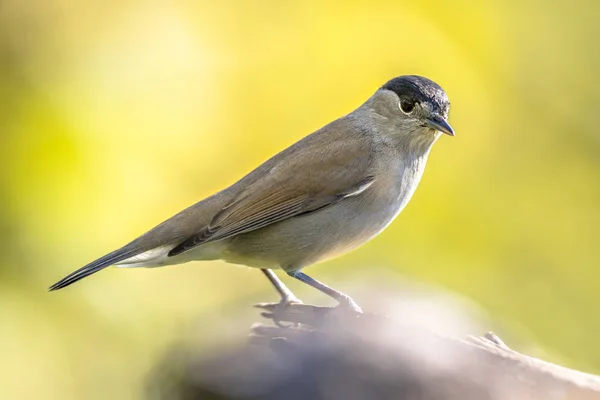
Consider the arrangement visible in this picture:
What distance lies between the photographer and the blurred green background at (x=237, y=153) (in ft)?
A: 22.6

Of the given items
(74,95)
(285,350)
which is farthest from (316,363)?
(74,95)

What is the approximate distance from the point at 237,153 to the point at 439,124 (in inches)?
98.9

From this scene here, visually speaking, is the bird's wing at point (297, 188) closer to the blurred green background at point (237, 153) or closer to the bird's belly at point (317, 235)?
the bird's belly at point (317, 235)

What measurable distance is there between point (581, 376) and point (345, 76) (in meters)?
4.34

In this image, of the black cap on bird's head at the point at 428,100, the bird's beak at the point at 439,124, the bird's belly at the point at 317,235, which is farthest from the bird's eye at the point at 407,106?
the bird's belly at the point at 317,235

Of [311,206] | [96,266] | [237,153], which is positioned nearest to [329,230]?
[311,206]

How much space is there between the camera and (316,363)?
4555 millimetres

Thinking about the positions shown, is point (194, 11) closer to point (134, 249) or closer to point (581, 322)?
point (134, 249)

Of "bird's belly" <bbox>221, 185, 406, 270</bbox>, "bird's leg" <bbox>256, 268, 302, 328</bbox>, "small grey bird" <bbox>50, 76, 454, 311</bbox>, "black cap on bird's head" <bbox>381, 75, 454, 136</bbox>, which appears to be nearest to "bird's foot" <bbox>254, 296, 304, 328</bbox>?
"bird's leg" <bbox>256, 268, 302, 328</bbox>

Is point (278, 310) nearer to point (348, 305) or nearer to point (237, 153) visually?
point (348, 305)

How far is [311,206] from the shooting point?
5.78m

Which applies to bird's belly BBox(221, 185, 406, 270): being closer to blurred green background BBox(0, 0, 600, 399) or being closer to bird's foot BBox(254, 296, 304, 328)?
bird's foot BBox(254, 296, 304, 328)

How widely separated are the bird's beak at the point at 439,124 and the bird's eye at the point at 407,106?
0.18 m

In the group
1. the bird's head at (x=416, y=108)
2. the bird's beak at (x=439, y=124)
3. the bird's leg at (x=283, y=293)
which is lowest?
the bird's leg at (x=283, y=293)
